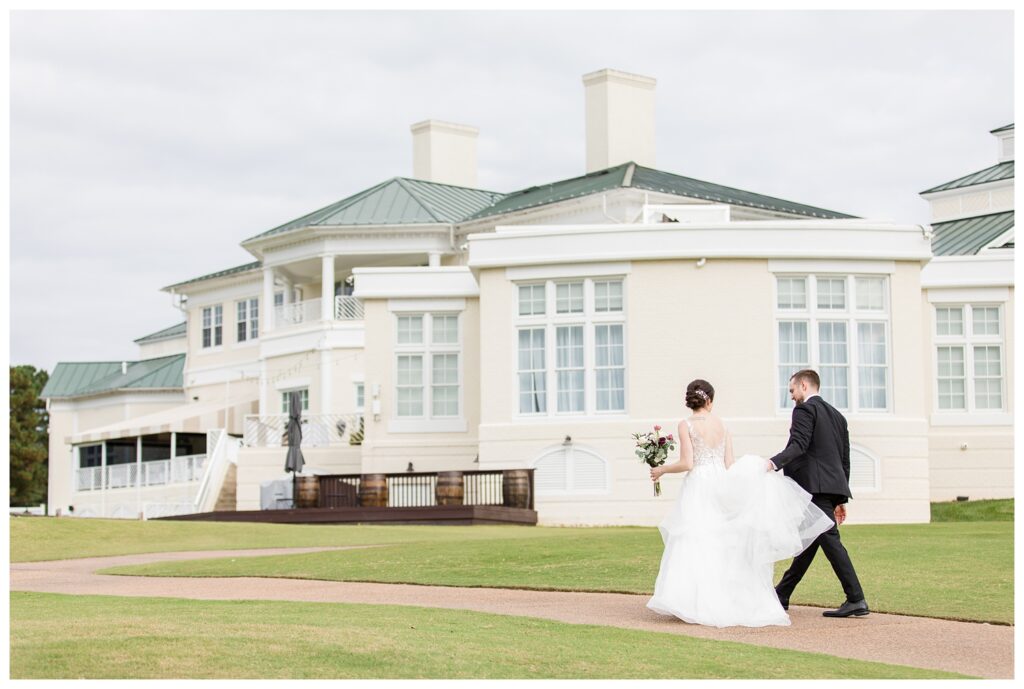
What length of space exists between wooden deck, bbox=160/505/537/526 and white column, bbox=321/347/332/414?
1232cm

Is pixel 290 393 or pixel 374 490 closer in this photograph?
pixel 374 490

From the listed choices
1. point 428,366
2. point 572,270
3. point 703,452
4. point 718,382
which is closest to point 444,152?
point 428,366

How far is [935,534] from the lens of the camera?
20.9 meters

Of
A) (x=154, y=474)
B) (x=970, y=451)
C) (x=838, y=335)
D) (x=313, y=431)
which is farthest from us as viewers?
(x=154, y=474)

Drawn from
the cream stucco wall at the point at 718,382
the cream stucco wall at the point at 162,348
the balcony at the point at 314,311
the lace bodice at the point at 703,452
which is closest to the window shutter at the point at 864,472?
the cream stucco wall at the point at 718,382

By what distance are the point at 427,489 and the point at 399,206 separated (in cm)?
1748

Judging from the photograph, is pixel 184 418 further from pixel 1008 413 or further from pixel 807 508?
pixel 807 508

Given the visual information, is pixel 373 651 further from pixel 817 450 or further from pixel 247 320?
pixel 247 320

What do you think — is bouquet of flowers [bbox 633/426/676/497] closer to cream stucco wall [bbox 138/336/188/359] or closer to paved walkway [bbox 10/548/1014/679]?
paved walkway [bbox 10/548/1014/679]

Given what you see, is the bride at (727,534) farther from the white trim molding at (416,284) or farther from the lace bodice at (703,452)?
the white trim molding at (416,284)

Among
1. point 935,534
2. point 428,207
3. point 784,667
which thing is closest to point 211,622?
point 784,667

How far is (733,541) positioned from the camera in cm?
1140

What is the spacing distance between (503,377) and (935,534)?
35.9 feet

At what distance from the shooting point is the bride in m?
11.3
